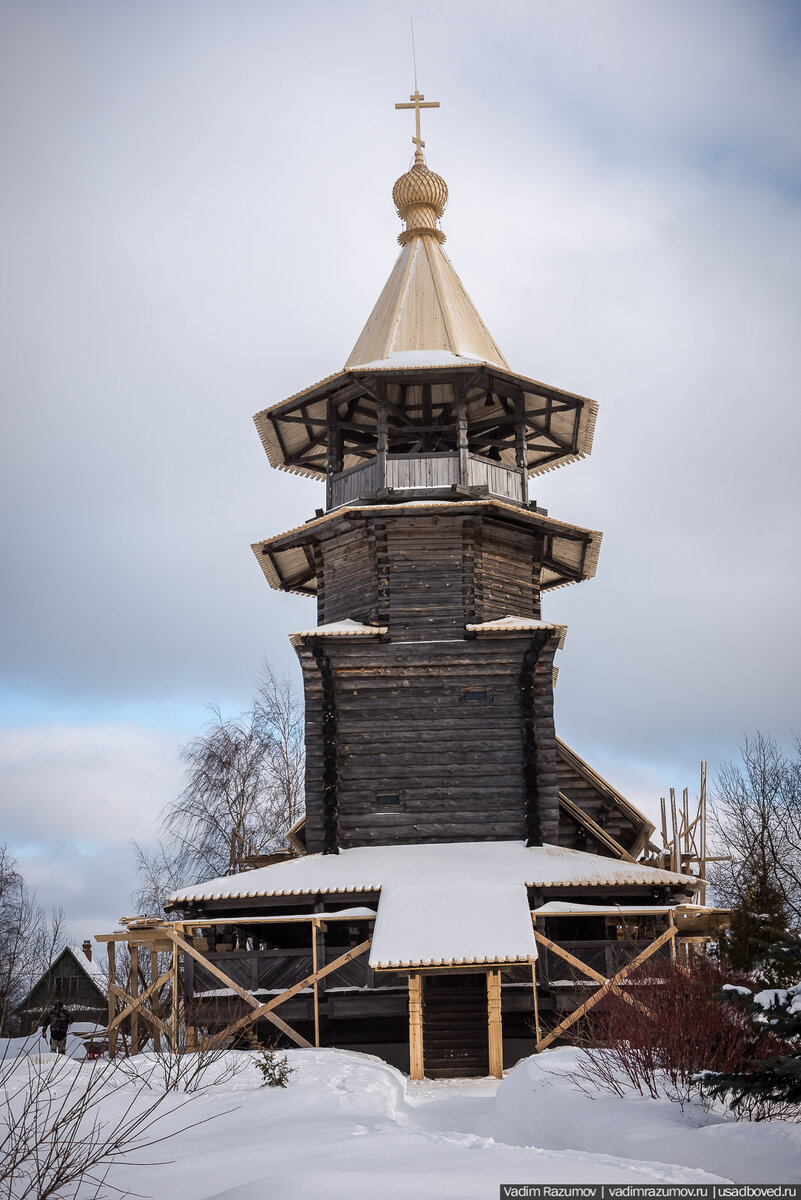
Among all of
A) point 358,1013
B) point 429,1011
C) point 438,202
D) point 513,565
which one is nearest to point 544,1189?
point 358,1013

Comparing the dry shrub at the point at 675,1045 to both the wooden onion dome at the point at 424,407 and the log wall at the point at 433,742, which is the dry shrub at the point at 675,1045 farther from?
the wooden onion dome at the point at 424,407

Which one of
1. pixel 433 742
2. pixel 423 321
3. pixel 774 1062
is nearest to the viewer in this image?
pixel 774 1062

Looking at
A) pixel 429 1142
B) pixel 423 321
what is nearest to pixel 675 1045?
pixel 429 1142

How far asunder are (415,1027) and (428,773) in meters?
5.69

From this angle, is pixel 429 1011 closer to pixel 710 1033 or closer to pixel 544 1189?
pixel 710 1033

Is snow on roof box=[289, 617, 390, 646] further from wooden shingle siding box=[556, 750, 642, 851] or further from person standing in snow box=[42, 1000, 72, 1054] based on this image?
person standing in snow box=[42, 1000, 72, 1054]

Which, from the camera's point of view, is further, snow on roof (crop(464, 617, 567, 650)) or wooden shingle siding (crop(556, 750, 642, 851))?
wooden shingle siding (crop(556, 750, 642, 851))

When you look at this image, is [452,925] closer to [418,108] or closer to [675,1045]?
[675,1045]

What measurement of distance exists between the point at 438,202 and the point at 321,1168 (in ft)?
78.2

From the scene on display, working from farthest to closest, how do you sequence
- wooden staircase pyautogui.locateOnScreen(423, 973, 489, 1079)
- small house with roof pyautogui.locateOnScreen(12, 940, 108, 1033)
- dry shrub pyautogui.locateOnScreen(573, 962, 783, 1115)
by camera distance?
1. small house with roof pyautogui.locateOnScreen(12, 940, 108, 1033)
2. wooden staircase pyautogui.locateOnScreen(423, 973, 489, 1079)
3. dry shrub pyautogui.locateOnScreen(573, 962, 783, 1115)

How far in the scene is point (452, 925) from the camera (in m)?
16.1

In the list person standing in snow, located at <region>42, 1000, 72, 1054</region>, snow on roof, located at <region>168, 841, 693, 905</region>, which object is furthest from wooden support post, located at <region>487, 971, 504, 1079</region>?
person standing in snow, located at <region>42, 1000, 72, 1054</region>

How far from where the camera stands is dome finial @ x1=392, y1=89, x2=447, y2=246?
26781 mm

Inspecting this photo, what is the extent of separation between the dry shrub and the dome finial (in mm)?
20262
